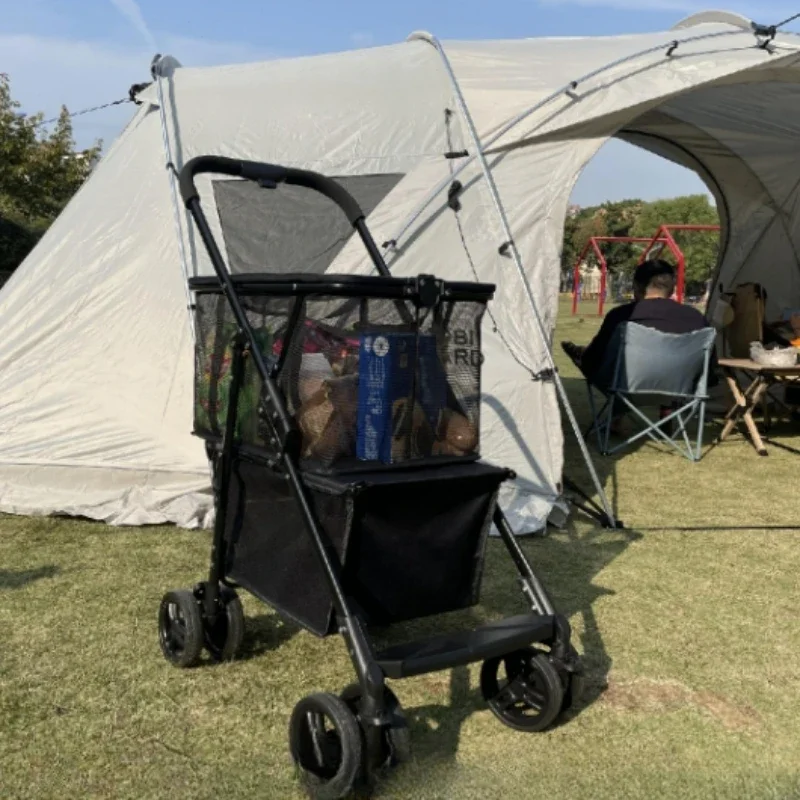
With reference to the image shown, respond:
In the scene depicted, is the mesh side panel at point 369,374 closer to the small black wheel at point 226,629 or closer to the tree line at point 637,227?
the small black wheel at point 226,629

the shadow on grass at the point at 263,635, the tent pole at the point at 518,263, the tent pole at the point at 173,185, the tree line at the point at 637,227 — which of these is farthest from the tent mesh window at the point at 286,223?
the tree line at the point at 637,227

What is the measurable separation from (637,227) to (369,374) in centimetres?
5716

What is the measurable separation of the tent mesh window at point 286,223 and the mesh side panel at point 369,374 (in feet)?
7.87

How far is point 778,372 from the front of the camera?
7.00 meters

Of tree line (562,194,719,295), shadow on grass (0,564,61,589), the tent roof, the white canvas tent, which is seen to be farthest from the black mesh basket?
tree line (562,194,719,295)

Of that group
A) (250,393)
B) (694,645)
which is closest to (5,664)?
(250,393)

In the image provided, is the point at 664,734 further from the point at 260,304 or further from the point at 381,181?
the point at 381,181

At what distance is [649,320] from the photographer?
683cm

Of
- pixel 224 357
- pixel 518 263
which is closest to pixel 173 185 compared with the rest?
pixel 518 263

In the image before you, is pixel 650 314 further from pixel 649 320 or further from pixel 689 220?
pixel 689 220

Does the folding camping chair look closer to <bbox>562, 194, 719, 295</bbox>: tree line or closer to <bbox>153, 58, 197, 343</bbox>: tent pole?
<bbox>153, 58, 197, 343</bbox>: tent pole

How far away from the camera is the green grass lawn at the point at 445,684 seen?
2635mm

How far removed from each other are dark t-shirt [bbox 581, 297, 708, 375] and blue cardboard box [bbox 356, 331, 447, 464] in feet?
14.0

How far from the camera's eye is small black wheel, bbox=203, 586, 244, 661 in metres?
3.21
